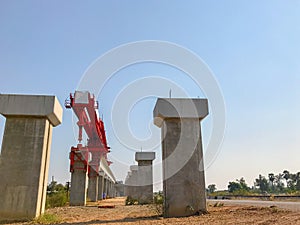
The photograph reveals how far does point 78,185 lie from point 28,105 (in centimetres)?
1366

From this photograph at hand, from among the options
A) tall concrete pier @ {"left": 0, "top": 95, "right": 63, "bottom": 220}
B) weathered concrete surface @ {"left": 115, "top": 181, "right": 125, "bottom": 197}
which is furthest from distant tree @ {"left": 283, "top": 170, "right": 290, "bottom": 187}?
tall concrete pier @ {"left": 0, "top": 95, "right": 63, "bottom": 220}

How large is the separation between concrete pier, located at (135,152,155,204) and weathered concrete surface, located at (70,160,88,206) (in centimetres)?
478

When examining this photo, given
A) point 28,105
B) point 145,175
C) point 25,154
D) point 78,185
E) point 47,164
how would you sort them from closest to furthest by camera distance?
point 25,154 → point 28,105 → point 47,164 → point 78,185 → point 145,175

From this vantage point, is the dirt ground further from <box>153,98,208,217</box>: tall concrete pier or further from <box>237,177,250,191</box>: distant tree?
<box>237,177,250,191</box>: distant tree

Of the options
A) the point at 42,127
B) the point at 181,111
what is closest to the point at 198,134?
the point at 181,111

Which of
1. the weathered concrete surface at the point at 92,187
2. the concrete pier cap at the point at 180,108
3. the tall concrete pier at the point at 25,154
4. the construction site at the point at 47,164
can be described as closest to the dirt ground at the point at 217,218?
the construction site at the point at 47,164

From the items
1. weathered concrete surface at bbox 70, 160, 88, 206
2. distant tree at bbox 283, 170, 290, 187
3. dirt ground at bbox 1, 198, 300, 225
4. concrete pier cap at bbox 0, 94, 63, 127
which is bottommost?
dirt ground at bbox 1, 198, 300, 225

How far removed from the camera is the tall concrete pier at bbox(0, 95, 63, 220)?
965cm

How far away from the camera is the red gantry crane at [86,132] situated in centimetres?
2094

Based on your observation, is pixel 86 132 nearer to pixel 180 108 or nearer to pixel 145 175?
pixel 145 175

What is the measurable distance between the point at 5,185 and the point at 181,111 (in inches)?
277

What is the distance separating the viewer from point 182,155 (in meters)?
11.1

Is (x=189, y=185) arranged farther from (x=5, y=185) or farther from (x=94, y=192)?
(x=94, y=192)

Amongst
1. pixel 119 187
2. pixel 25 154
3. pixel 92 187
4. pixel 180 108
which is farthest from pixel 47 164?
pixel 119 187
